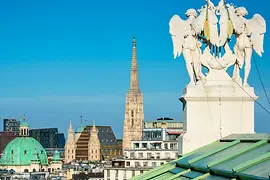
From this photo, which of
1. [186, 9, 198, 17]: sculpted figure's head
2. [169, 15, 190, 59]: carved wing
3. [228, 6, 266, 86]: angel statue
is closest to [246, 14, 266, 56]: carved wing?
[228, 6, 266, 86]: angel statue

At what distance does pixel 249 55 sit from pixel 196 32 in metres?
1.22

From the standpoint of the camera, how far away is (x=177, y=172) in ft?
43.2

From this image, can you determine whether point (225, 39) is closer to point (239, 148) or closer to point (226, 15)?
point (226, 15)

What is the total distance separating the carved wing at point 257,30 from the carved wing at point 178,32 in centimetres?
130

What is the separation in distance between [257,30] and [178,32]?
1636 mm

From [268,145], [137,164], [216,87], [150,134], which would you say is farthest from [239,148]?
[150,134]

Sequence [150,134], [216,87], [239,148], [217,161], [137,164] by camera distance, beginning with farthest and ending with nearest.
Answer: [150,134], [137,164], [216,87], [239,148], [217,161]

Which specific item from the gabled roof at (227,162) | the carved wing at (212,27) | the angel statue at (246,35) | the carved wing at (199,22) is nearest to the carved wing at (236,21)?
the angel statue at (246,35)

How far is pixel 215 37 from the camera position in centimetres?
1664

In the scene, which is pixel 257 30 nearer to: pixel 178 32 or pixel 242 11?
pixel 242 11

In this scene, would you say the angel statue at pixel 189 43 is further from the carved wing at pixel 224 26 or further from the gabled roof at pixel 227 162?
the gabled roof at pixel 227 162

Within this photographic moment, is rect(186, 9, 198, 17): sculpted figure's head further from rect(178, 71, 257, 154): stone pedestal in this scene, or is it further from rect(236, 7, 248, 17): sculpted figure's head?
rect(178, 71, 257, 154): stone pedestal

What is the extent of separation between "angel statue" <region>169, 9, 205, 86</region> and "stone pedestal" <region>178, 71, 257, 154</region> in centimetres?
34

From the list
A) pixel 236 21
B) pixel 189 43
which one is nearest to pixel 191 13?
pixel 189 43
